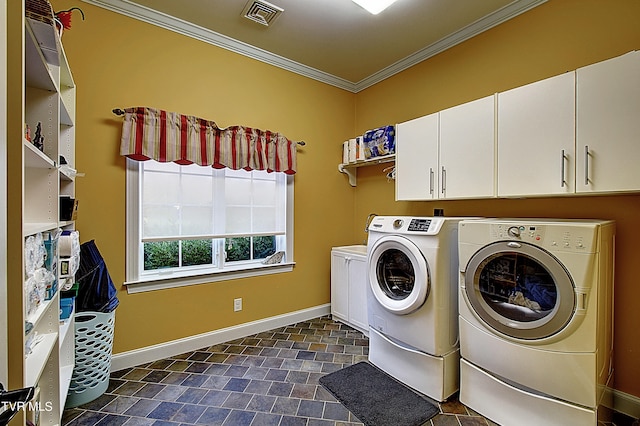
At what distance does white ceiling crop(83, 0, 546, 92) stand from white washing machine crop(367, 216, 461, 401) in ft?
5.42

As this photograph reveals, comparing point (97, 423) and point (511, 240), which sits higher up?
point (511, 240)

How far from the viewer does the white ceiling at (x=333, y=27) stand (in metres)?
2.23

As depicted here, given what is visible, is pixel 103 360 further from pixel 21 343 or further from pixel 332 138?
pixel 332 138

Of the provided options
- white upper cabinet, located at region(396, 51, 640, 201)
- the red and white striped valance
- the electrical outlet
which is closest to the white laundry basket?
the electrical outlet

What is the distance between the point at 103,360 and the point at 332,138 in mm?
2855

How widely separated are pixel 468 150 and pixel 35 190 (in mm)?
2537

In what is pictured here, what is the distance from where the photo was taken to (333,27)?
2.51 metres

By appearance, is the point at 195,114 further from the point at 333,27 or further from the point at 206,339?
the point at 206,339

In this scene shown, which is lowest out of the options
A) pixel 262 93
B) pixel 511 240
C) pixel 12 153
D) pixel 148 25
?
pixel 511 240

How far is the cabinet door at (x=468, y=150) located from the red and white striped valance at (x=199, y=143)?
1469 mm

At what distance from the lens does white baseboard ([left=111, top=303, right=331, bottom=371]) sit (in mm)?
2244

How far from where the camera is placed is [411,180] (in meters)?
2.51

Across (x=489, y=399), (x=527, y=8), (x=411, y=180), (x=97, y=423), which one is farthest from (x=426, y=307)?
(x=527, y=8)

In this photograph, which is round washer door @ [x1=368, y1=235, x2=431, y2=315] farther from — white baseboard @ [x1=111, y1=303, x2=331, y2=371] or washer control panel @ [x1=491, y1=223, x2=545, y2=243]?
white baseboard @ [x1=111, y1=303, x2=331, y2=371]
